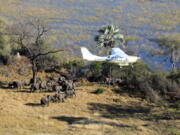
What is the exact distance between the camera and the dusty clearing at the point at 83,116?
954 inches

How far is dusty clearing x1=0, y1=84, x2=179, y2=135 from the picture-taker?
2423cm

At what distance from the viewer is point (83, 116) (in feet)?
90.8

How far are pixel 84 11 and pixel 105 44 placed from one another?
33.3 metres

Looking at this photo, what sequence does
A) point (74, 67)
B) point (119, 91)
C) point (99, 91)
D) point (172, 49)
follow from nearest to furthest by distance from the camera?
point (99, 91), point (119, 91), point (74, 67), point (172, 49)

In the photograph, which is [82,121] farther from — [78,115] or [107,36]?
[107,36]

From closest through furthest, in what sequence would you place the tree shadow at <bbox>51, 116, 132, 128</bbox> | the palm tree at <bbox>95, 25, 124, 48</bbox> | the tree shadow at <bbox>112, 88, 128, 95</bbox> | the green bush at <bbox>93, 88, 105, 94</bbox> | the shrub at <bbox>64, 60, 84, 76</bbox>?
1. the tree shadow at <bbox>51, 116, 132, 128</bbox>
2. the green bush at <bbox>93, 88, 105, 94</bbox>
3. the tree shadow at <bbox>112, 88, 128, 95</bbox>
4. the shrub at <bbox>64, 60, 84, 76</bbox>
5. the palm tree at <bbox>95, 25, 124, 48</bbox>

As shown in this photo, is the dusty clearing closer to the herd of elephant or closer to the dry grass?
the dry grass

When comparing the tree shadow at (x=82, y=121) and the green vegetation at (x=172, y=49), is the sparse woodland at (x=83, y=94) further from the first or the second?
the green vegetation at (x=172, y=49)

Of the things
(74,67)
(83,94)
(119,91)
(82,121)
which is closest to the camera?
(82,121)

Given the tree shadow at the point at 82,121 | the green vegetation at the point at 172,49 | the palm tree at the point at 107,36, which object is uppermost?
the palm tree at the point at 107,36

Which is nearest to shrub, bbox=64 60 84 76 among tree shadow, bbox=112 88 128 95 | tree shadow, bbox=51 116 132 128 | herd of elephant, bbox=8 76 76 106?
herd of elephant, bbox=8 76 76 106

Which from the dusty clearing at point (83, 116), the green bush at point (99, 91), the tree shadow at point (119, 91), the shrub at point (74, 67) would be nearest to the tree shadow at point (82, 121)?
the dusty clearing at point (83, 116)

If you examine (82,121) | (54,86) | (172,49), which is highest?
(172,49)

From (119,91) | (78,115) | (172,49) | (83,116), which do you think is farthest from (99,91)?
(172,49)
